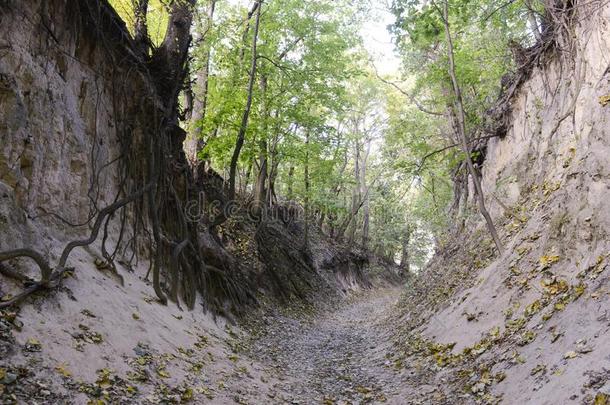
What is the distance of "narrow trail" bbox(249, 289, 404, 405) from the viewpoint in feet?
21.6

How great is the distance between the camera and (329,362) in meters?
8.79

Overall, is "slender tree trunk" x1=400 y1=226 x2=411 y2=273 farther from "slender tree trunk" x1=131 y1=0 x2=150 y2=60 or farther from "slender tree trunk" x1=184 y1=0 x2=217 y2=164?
"slender tree trunk" x1=131 y1=0 x2=150 y2=60

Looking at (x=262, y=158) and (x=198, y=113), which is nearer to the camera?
(x=198, y=113)

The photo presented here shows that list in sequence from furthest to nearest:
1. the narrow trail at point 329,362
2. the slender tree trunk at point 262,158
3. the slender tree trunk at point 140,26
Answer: the slender tree trunk at point 262,158, the slender tree trunk at point 140,26, the narrow trail at point 329,362

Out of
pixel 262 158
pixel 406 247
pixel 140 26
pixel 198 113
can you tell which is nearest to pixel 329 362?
pixel 140 26

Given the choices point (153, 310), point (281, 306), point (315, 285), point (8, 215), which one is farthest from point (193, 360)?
point (315, 285)

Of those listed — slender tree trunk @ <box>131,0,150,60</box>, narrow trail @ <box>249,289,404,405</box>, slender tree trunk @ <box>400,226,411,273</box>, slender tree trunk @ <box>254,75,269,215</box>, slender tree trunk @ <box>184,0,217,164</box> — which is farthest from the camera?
slender tree trunk @ <box>400,226,411,273</box>

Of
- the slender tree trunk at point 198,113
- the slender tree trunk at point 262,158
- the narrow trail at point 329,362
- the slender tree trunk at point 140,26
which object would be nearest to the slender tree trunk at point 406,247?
the slender tree trunk at point 262,158

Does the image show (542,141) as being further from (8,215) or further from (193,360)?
(8,215)

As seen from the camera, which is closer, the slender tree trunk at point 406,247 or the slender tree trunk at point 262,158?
the slender tree trunk at point 262,158

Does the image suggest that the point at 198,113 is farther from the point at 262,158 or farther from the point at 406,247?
the point at 406,247

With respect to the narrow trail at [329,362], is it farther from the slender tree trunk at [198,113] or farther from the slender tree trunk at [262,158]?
the slender tree trunk at [198,113]

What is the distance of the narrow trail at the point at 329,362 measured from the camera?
259 inches

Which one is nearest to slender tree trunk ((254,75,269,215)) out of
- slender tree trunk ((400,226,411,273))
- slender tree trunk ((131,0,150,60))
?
slender tree trunk ((131,0,150,60))
